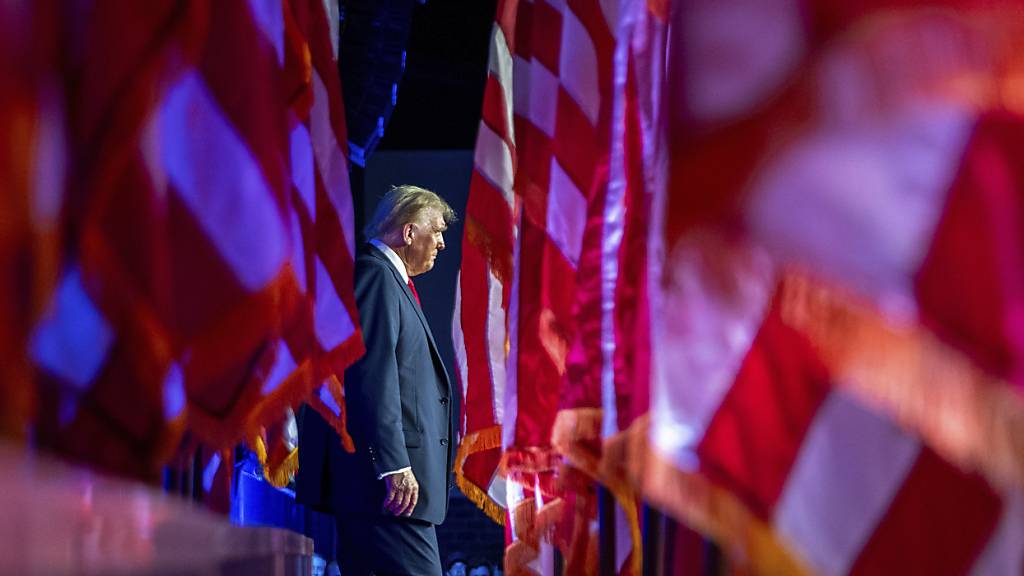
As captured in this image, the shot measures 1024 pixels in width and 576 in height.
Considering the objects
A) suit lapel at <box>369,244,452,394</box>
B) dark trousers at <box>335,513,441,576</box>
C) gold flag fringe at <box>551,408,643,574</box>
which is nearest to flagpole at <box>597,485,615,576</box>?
gold flag fringe at <box>551,408,643,574</box>

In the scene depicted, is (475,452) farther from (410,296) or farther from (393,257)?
(393,257)

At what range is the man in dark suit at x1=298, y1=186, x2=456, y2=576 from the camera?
2.89 m

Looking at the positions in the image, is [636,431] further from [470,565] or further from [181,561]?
[470,565]

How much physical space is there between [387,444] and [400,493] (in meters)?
0.12

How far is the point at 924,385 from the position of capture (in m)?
0.86

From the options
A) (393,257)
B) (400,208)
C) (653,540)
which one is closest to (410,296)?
(393,257)

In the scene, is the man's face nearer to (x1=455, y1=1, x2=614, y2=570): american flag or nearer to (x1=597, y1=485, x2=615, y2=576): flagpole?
(x1=455, y1=1, x2=614, y2=570): american flag

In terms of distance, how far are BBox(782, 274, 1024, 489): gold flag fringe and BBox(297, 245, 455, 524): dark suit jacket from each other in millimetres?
2072

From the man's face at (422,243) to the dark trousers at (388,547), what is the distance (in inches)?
27.5

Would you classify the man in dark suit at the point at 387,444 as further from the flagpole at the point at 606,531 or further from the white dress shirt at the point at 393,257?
the flagpole at the point at 606,531

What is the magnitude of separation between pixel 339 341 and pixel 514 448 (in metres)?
0.30

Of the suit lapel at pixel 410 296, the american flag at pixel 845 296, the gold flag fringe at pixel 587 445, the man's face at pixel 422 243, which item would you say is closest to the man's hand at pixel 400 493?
the suit lapel at pixel 410 296

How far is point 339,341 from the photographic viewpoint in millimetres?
1725

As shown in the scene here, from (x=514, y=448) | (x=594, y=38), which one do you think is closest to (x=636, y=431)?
(x=514, y=448)
